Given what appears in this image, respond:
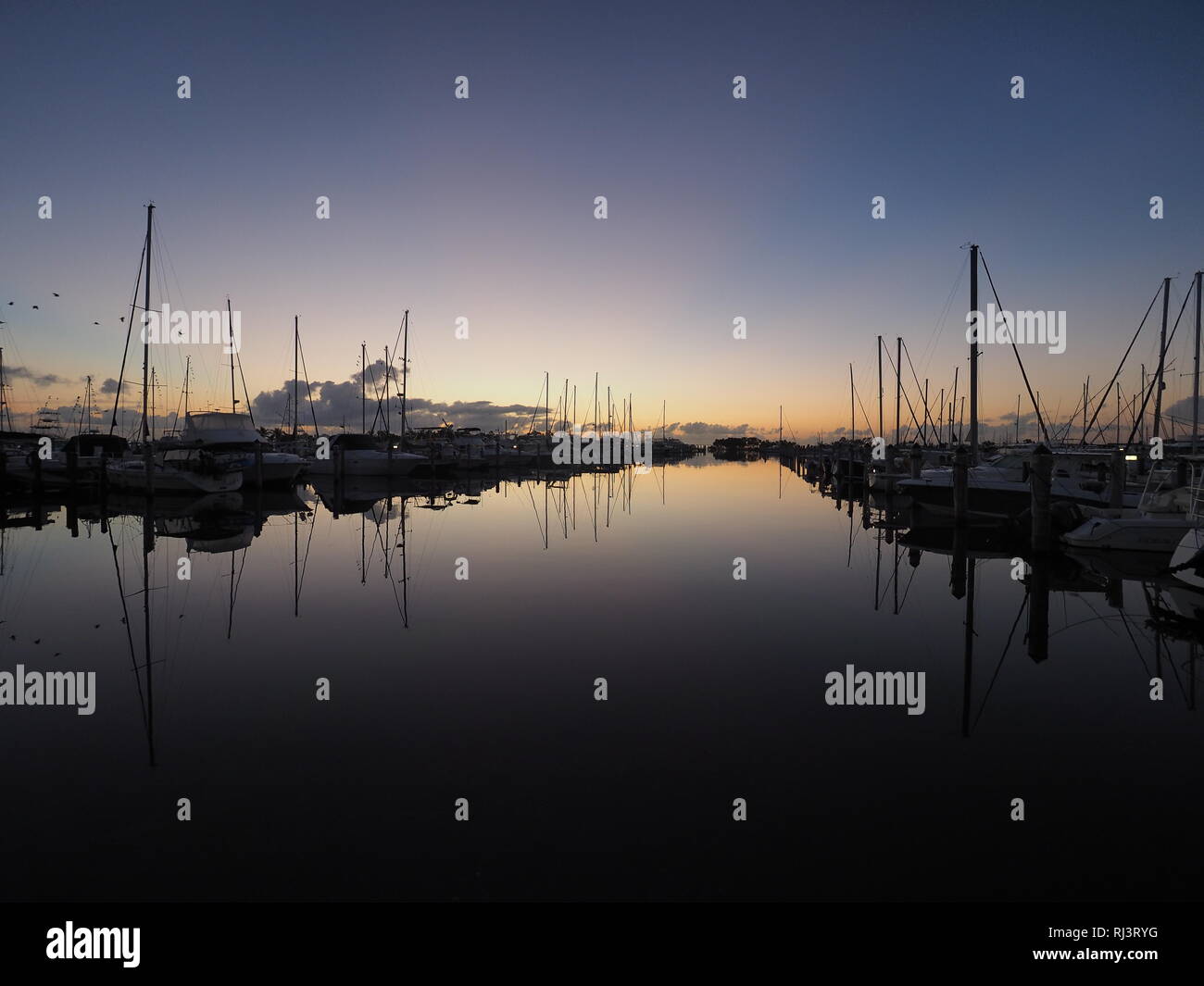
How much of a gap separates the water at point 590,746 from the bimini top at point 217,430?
29.5m

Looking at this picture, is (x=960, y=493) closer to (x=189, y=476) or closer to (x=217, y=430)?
(x=189, y=476)

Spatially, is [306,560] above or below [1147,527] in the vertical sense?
below

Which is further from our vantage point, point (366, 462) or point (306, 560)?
point (366, 462)

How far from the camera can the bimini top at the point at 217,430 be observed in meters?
43.4

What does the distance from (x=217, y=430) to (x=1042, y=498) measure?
4478 cm

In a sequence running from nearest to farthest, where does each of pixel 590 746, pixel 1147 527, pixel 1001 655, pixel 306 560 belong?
pixel 590 746 < pixel 1001 655 < pixel 1147 527 < pixel 306 560

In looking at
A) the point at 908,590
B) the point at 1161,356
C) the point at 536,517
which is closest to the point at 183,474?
the point at 536,517

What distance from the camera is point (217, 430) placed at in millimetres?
44281

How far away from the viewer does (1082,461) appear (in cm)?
3256

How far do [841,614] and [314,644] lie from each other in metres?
9.87

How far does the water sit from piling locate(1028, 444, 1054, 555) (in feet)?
13.5

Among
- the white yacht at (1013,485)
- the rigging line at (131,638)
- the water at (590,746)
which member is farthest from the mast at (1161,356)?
the rigging line at (131,638)

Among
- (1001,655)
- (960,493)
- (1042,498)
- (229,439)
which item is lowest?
(1001,655)
